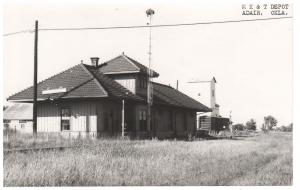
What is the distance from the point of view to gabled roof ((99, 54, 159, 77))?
25.9 metres

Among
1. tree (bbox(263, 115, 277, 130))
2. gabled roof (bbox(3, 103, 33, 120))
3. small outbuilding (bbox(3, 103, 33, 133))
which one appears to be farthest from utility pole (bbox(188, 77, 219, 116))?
tree (bbox(263, 115, 277, 130))

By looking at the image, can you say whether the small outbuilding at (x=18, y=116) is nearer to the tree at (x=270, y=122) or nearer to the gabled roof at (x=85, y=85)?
the gabled roof at (x=85, y=85)

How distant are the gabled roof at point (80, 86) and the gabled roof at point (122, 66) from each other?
2.15 ft

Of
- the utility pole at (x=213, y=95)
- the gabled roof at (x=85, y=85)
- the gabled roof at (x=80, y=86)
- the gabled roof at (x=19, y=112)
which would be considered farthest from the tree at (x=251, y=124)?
the gabled roof at (x=80, y=86)

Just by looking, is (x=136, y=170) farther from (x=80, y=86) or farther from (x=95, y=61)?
(x=95, y=61)

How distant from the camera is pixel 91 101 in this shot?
74.1 feet

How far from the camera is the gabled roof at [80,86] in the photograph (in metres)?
22.1

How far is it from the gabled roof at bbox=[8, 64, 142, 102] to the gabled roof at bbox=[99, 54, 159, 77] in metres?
0.65

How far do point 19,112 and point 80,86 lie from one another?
2663cm

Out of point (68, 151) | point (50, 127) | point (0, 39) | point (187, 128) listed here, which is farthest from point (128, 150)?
point (187, 128)

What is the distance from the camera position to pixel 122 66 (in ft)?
86.8

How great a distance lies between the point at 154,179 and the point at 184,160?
3073 mm

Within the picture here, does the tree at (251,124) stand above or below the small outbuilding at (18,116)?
below

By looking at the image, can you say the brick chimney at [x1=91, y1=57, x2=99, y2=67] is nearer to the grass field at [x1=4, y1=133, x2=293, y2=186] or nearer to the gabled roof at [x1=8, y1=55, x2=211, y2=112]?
the gabled roof at [x1=8, y1=55, x2=211, y2=112]
